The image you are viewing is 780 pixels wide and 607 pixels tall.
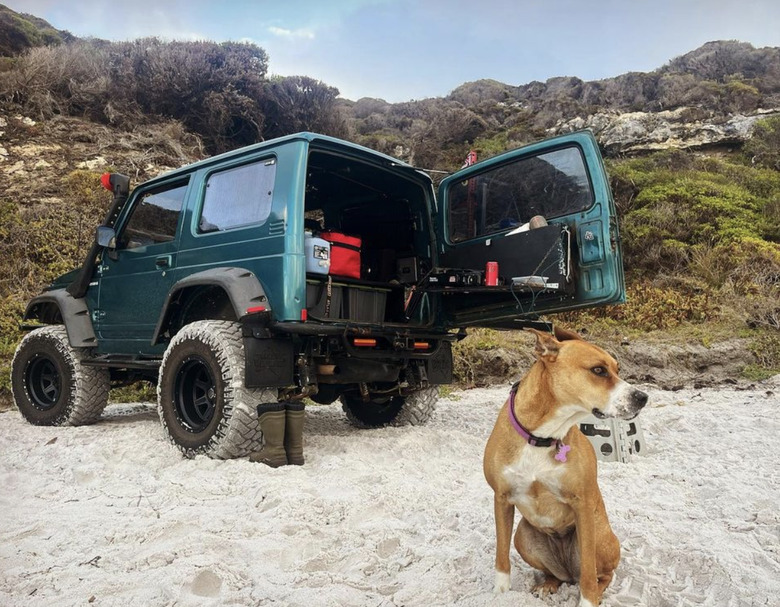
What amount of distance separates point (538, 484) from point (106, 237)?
4429mm

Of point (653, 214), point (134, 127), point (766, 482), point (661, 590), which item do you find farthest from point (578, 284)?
point (134, 127)

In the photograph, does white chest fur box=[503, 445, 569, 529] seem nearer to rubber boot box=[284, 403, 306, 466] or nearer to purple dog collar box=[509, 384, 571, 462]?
purple dog collar box=[509, 384, 571, 462]

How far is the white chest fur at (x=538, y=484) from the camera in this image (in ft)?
6.72

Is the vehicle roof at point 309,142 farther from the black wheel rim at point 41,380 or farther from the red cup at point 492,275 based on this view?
the black wheel rim at point 41,380

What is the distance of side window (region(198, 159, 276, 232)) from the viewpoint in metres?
4.19

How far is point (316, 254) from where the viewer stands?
13.6 feet

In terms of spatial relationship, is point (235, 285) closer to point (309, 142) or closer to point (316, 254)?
point (316, 254)

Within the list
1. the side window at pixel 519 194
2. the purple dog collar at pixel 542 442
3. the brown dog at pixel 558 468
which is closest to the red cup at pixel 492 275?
the side window at pixel 519 194

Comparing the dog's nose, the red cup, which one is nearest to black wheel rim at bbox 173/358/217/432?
the red cup

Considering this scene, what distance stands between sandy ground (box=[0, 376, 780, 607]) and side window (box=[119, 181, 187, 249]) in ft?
5.32

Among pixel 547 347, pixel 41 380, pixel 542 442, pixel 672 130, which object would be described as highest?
pixel 672 130

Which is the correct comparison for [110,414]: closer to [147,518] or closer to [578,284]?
[147,518]

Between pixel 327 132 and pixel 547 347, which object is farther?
pixel 327 132

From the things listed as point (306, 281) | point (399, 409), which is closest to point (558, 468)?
point (306, 281)
